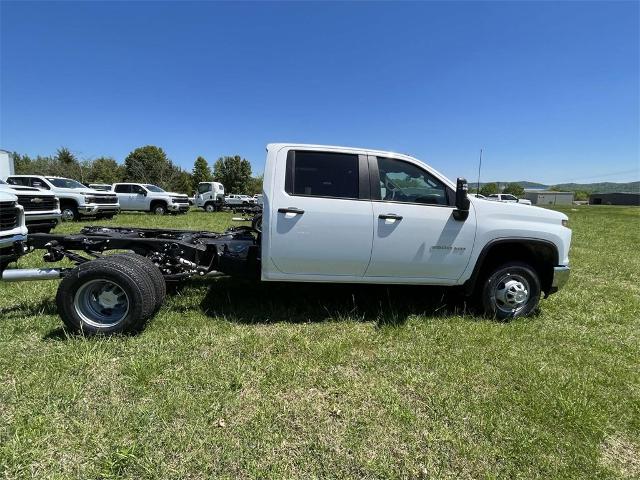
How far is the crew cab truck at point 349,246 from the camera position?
141 inches

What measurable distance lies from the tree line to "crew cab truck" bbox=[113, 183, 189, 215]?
1129 inches

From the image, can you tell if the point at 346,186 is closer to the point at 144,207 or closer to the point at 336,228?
the point at 336,228

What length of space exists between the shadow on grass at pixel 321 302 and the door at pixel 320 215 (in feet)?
2.19

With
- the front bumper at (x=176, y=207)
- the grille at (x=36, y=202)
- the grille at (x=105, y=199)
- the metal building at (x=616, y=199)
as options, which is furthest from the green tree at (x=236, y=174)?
the metal building at (x=616, y=199)

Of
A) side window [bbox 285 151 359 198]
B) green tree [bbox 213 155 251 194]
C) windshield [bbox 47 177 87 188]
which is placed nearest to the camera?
side window [bbox 285 151 359 198]

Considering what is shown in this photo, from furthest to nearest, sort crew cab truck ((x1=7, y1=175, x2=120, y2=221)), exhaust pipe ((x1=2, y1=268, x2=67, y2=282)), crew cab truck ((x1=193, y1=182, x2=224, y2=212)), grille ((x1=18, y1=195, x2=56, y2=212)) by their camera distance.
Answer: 1. crew cab truck ((x1=193, y1=182, x2=224, y2=212))
2. crew cab truck ((x1=7, y1=175, x2=120, y2=221))
3. grille ((x1=18, y1=195, x2=56, y2=212))
4. exhaust pipe ((x1=2, y1=268, x2=67, y2=282))

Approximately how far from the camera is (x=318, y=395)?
280cm

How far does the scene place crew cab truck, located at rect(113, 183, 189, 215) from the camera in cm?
2030

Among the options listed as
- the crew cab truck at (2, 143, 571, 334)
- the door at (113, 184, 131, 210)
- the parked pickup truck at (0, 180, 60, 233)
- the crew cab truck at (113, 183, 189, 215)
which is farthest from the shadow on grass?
the door at (113, 184, 131, 210)

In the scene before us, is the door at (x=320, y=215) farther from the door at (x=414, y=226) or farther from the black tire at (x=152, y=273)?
the black tire at (x=152, y=273)

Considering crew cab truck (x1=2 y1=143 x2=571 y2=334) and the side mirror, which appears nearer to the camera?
crew cab truck (x1=2 y1=143 x2=571 y2=334)

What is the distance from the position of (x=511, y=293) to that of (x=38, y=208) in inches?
428

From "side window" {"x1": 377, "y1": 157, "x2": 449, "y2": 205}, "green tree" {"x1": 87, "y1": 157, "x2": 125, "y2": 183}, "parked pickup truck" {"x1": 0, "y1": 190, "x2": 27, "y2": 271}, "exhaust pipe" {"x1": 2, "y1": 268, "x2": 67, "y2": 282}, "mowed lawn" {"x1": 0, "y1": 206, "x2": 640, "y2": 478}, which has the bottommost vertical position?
"mowed lawn" {"x1": 0, "y1": 206, "x2": 640, "y2": 478}

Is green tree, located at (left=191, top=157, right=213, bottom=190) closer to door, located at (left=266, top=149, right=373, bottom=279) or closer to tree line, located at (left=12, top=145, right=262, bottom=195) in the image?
tree line, located at (left=12, top=145, right=262, bottom=195)
